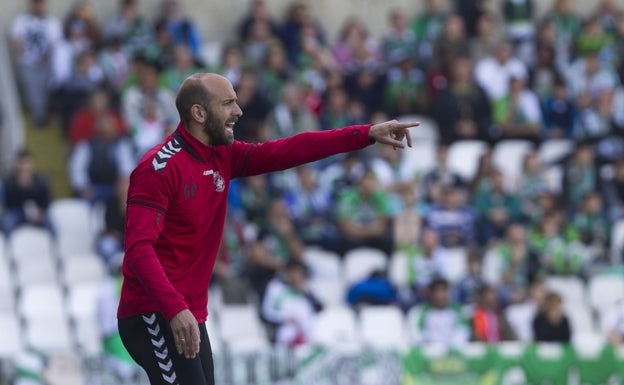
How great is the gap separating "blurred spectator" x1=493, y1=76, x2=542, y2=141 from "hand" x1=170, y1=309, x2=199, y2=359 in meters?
11.9

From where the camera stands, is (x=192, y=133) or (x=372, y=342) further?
(x=372, y=342)

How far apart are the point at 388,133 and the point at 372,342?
800 centimetres

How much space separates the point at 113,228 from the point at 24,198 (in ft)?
3.25

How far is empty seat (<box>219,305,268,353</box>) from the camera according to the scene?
14.9m

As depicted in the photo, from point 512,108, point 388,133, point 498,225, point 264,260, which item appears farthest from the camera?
point 512,108

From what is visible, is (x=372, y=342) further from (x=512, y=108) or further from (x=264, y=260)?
(x=512, y=108)

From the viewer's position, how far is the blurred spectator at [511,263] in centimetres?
1591

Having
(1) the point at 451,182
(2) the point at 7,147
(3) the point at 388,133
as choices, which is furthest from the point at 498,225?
(3) the point at 388,133

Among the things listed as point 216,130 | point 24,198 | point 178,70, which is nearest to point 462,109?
point 178,70

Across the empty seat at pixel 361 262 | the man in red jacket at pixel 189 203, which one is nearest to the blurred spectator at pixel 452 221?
the empty seat at pixel 361 262

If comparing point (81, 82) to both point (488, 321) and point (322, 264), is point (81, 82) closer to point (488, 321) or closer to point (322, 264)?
point (322, 264)

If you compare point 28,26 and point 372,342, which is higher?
point 28,26

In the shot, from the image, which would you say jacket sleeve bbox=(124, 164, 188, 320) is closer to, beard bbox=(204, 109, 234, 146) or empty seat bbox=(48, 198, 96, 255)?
beard bbox=(204, 109, 234, 146)

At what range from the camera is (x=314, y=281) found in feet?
51.8
